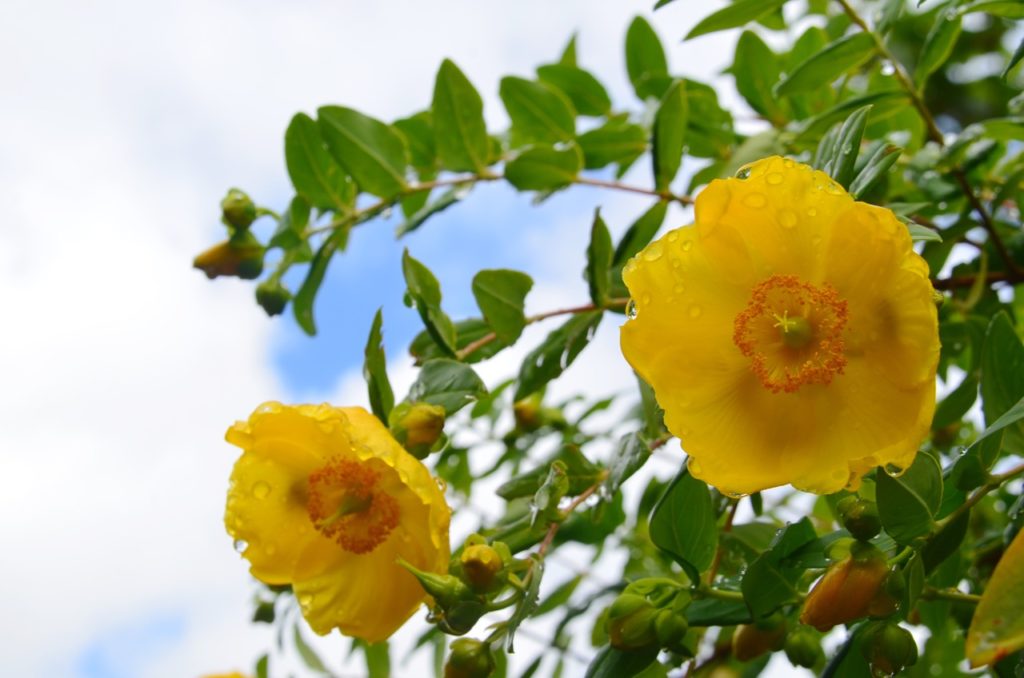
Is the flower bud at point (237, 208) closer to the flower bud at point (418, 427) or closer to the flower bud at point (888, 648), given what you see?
the flower bud at point (418, 427)

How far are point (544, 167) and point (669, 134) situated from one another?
0.18m

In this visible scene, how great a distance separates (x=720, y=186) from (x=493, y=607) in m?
0.43

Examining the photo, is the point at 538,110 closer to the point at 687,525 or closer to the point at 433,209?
the point at 433,209

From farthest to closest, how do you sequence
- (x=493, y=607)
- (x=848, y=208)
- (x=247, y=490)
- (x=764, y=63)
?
1. (x=764, y=63)
2. (x=247, y=490)
3. (x=493, y=607)
4. (x=848, y=208)

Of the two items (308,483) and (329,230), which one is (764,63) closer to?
(329,230)

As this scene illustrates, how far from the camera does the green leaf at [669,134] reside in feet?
3.99

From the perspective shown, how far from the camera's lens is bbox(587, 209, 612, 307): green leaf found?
108 centimetres

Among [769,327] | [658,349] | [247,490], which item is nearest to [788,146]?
[769,327]

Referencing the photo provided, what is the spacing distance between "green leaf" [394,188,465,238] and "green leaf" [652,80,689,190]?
29 centimetres

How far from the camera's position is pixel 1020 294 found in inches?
64.4

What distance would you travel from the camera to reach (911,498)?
0.78 meters

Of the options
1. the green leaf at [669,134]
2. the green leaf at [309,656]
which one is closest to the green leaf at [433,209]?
the green leaf at [669,134]

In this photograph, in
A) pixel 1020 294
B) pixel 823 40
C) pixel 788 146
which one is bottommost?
pixel 1020 294

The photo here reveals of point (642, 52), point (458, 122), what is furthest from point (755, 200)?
point (642, 52)
